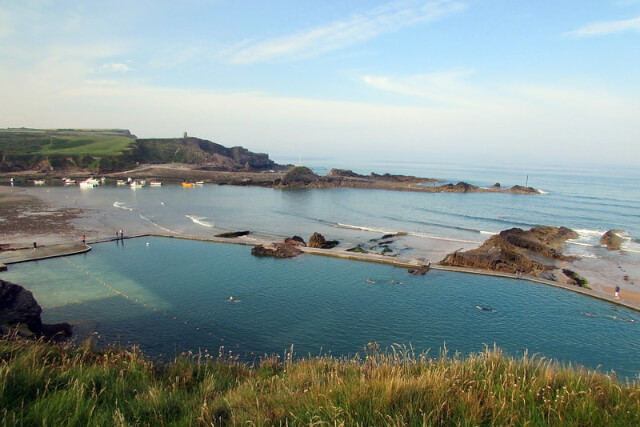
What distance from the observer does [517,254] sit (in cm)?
3044

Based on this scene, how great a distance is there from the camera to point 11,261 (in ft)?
83.7

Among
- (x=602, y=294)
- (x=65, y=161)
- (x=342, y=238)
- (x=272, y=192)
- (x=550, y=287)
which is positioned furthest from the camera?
(x=65, y=161)

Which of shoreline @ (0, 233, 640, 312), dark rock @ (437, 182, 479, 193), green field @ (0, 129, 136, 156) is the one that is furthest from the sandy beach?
green field @ (0, 129, 136, 156)

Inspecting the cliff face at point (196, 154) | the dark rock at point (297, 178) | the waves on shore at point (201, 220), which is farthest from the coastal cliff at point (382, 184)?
the waves on shore at point (201, 220)

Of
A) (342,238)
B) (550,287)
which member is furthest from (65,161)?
(550,287)

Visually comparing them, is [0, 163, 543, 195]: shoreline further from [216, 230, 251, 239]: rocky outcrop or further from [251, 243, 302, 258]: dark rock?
[251, 243, 302, 258]: dark rock

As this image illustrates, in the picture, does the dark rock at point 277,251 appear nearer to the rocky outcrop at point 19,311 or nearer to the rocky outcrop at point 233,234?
the rocky outcrop at point 233,234

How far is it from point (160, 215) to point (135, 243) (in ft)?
55.4

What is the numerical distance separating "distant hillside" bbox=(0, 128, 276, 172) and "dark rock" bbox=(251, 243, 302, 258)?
86898mm

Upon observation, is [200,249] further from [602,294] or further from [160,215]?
[602,294]

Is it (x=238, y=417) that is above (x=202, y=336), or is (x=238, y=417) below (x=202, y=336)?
above

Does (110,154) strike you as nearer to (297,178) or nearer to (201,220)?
(297,178)

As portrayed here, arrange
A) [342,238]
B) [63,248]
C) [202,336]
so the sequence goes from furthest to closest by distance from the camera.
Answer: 1. [342,238]
2. [63,248]
3. [202,336]

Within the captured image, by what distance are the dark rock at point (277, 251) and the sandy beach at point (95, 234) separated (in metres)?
4.26
